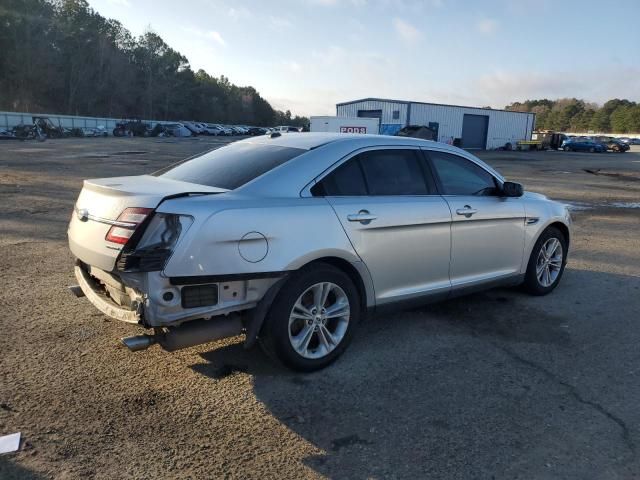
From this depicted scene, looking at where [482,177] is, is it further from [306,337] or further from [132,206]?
[132,206]

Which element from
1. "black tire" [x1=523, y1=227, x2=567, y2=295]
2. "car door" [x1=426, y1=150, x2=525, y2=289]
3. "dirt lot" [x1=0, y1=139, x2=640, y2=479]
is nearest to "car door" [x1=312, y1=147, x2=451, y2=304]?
"car door" [x1=426, y1=150, x2=525, y2=289]

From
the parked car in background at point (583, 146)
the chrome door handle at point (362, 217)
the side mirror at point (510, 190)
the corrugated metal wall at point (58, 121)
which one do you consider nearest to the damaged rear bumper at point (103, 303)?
the chrome door handle at point (362, 217)

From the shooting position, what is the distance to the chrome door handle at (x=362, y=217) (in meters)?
3.73

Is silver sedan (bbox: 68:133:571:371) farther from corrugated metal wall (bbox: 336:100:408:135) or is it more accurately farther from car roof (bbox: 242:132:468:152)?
corrugated metal wall (bbox: 336:100:408:135)

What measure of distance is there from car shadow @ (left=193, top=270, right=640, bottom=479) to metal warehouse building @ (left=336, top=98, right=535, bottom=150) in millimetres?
39462

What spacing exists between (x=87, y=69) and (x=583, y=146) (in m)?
68.2

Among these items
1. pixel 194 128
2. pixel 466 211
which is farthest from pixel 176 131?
pixel 466 211

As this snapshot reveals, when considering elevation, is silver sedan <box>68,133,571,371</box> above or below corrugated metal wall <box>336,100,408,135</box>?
below

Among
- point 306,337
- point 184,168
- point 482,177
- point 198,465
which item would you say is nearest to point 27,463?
point 198,465

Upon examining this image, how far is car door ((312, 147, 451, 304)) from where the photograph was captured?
149 inches

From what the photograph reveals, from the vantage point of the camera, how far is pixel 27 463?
259 centimetres

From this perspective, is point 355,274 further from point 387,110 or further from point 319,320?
point 387,110

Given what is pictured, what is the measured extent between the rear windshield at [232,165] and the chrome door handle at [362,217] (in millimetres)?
635

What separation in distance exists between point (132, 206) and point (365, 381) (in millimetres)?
1947
